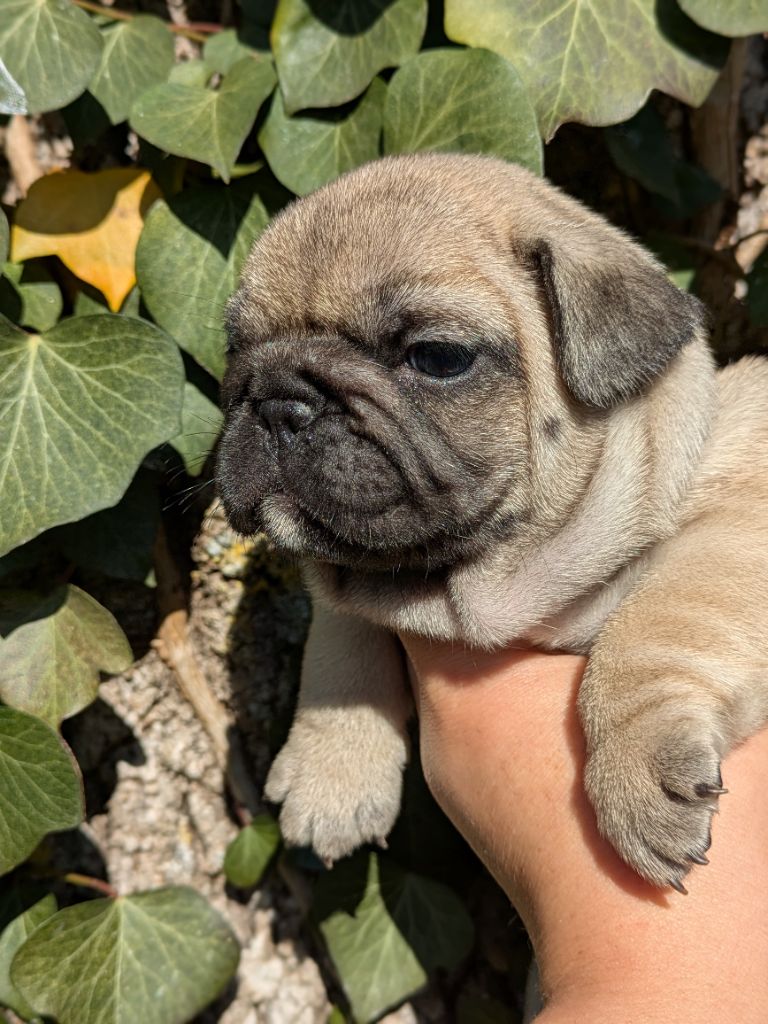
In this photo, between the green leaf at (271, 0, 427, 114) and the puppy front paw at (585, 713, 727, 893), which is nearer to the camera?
the puppy front paw at (585, 713, 727, 893)

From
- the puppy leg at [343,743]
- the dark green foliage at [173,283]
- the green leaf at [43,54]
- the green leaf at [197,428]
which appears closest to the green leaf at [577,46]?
the dark green foliage at [173,283]

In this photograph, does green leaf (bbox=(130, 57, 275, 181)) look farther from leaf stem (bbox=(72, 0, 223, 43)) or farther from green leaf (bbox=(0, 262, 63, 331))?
green leaf (bbox=(0, 262, 63, 331))

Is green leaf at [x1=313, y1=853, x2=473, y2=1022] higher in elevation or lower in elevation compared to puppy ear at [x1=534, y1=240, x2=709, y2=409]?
lower

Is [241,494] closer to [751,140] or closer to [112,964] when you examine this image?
[112,964]

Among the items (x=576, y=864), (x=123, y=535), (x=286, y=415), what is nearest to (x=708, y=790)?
(x=576, y=864)

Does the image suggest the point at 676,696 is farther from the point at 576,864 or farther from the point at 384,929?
the point at 384,929

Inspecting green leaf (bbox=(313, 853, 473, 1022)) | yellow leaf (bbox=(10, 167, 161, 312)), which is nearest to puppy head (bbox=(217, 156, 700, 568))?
yellow leaf (bbox=(10, 167, 161, 312))

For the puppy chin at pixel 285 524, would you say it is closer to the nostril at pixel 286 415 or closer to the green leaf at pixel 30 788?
the nostril at pixel 286 415
